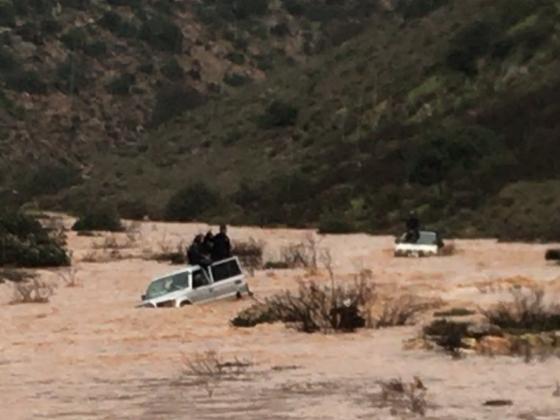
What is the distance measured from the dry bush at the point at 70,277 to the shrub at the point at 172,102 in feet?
191

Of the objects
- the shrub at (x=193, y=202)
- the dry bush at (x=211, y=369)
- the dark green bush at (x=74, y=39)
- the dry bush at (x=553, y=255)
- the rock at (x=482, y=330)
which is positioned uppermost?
the dark green bush at (x=74, y=39)

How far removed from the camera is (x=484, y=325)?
19359 mm

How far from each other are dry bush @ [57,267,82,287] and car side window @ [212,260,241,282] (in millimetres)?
7598

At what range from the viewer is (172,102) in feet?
321

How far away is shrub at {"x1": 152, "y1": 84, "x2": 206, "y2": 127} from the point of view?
96.8 m

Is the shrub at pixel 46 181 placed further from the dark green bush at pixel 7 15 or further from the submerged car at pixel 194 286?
the submerged car at pixel 194 286

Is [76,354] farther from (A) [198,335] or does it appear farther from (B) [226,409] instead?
(B) [226,409]

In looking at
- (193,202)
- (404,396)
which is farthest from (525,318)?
(193,202)

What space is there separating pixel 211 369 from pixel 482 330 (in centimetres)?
434

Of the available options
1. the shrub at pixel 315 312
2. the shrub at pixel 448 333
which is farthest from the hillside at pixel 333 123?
the shrub at pixel 448 333

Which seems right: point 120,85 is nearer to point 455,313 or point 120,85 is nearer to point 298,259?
point 298,259

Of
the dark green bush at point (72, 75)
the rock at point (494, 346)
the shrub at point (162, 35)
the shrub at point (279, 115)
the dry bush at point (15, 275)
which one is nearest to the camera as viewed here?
the rock at point (494, 346)

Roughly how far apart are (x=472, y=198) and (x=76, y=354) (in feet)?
121

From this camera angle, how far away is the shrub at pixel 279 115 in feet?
260
